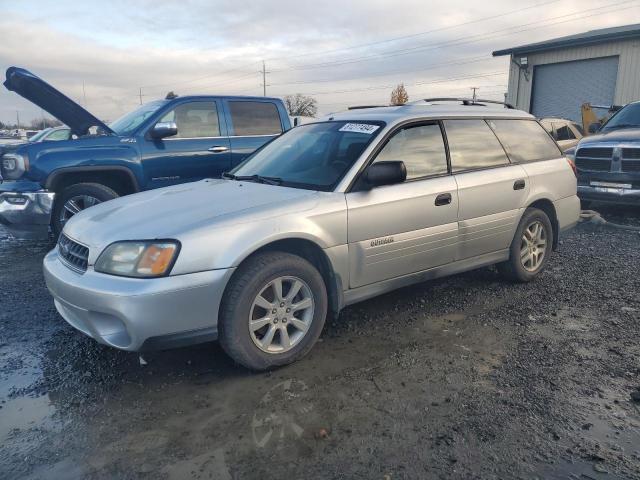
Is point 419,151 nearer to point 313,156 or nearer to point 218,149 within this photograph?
point 313,156

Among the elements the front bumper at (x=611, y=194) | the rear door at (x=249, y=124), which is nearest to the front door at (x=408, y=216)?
the rear door at (x=249, y=124)

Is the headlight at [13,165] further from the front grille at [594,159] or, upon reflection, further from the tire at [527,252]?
the front grille at [594,159]

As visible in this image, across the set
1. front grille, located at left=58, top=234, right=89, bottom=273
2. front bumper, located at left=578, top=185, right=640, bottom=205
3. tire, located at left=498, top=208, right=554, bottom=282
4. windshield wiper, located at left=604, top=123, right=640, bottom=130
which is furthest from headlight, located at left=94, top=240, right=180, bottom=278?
windshield wiper, located at left=604, top=123, right=640, bottom=130

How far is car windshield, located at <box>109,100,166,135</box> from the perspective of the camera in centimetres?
669

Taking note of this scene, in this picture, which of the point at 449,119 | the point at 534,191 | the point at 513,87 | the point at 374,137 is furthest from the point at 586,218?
the point at 513,87

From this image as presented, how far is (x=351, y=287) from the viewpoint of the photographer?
3660mm

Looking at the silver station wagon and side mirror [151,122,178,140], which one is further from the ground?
side mirror [151,122,178,140]

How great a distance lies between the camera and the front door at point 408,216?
12.0 feet

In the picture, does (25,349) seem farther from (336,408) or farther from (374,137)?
(374,137)

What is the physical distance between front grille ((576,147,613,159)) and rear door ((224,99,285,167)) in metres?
5.11

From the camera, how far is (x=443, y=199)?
4102mm

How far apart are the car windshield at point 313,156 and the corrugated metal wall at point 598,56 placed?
18.8 m

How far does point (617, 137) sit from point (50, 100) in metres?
8.39

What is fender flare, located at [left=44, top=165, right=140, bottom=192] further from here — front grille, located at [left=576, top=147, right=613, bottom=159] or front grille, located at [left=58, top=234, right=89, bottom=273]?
front grille, located at [left=576, top=147, right=613, bottom=159]
